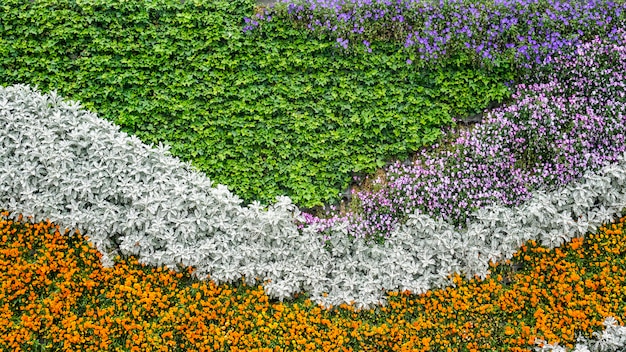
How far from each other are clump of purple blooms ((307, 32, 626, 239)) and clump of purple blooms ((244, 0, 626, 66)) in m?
0.25

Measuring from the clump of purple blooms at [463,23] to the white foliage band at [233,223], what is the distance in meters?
1.61

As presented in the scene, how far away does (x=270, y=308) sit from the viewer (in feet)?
18.7

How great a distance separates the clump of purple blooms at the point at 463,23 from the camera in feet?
21.2

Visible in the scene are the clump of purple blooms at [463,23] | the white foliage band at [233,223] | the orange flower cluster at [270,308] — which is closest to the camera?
the orange flower cluster at [270,308]

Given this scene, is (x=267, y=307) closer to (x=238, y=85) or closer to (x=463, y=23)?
(x=238, y=85)

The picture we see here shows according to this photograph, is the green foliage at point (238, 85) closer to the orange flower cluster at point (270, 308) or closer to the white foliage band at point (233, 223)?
the white foliage band at point (233, 223)

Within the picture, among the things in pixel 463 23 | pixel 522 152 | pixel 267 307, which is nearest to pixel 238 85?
pixel 267 307

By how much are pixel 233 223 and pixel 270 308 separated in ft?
3.24

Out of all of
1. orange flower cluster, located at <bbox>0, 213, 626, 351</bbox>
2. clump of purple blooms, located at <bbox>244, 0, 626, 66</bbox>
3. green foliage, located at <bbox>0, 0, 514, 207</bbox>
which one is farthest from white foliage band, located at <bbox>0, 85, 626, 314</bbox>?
clump of purple blooms, located at <bbox>244, 0, 626, 66</bbox>

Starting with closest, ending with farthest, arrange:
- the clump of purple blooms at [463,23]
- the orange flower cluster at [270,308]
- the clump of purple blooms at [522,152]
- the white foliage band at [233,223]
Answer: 1. the orange flower cluster at [270,308]
2. the white foliage band at [233,223]
3. the clump of purple blooms at [522,152]
4. the clump of purple blooms at [463,23]

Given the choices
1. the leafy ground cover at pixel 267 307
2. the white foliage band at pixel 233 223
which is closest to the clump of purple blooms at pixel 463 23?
the white foliage band at pixel 233 223

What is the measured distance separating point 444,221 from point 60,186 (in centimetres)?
411

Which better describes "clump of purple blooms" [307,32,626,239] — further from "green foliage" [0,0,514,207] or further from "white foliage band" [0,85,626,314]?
"green foliage" [0,0,514,207]

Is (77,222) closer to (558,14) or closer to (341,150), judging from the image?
(341,150)
